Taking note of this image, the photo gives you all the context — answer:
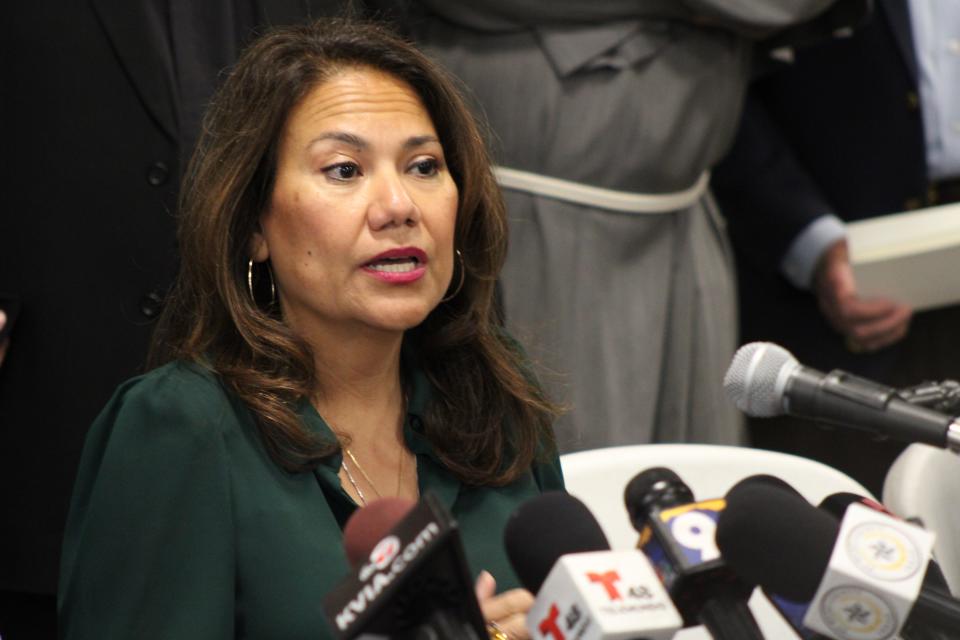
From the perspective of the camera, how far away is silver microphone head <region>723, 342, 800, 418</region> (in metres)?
1.38

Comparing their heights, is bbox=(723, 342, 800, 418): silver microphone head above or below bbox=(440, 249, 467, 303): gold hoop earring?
above

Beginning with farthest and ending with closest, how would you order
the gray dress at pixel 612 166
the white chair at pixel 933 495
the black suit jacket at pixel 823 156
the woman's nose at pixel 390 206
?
the black suit jacket at pixel 823 156, the gray dress at pixel 612 166, the white chair at pixel 933 495, the woman's nose at pixel 390 206

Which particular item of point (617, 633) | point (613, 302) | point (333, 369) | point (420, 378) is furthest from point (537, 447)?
point (617, 633)

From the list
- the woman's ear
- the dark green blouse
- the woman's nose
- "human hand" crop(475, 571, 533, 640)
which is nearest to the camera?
"human hand" crop(475, 571, 533, 640)

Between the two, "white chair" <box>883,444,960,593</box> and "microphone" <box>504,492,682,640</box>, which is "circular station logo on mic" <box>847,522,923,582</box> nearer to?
"microphone" <box>504,492,682,640</box>

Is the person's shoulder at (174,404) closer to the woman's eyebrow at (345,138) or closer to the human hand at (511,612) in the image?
the woman's eyebrow at (345,138)

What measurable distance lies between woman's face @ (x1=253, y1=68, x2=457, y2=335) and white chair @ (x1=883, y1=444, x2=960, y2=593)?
0.76 m

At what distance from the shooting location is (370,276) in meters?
2.02

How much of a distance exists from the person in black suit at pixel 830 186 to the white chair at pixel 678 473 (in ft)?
3.65

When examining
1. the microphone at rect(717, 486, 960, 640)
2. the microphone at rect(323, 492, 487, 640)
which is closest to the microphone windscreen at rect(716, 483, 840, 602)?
the microphone at rect(717, 486, 960, 640)

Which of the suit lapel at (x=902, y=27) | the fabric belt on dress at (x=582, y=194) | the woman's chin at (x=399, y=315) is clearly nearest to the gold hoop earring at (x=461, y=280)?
the woman's chin at (x=399, y=315)

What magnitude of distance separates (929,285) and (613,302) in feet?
2.59

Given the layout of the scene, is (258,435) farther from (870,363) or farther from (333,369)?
(870,363)

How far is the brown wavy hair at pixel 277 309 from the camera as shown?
2025 millimetres
